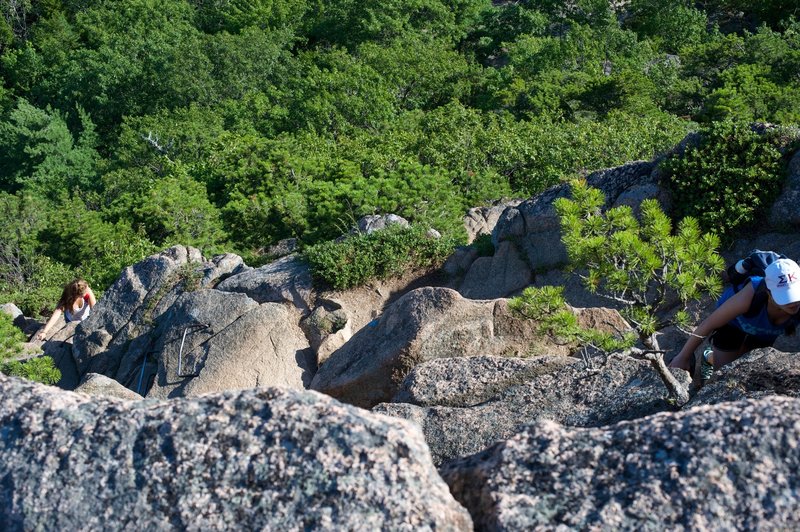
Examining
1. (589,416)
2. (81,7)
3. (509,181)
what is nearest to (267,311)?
(589,416)

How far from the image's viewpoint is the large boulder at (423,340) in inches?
368

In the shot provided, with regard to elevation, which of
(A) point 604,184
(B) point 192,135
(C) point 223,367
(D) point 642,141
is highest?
(A) point 604,184

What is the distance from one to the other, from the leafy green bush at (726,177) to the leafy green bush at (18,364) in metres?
8.04

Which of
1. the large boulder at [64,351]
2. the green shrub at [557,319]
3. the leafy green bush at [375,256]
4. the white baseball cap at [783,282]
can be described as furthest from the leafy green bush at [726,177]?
the large boulder at [64,351]

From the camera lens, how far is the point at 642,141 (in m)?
23.3

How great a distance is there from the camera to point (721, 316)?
6910 mm

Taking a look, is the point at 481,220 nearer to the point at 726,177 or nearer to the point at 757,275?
the point at 726,177

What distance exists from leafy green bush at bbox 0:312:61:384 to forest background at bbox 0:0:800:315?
19.9 ft

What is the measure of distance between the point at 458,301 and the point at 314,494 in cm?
632

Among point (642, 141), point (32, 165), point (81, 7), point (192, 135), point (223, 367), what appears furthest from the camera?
point (81, 7)

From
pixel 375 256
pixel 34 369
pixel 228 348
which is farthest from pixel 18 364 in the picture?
pixel 375 256

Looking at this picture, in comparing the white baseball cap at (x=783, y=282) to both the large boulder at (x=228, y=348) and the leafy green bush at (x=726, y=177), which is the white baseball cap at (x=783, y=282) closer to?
the leafy green bush at (x=726, y=177)

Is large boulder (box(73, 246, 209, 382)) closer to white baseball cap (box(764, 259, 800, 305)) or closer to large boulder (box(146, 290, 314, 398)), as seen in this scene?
large boulder (box(146, 290, 314, 398))

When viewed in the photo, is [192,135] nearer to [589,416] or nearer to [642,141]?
[642,141]
